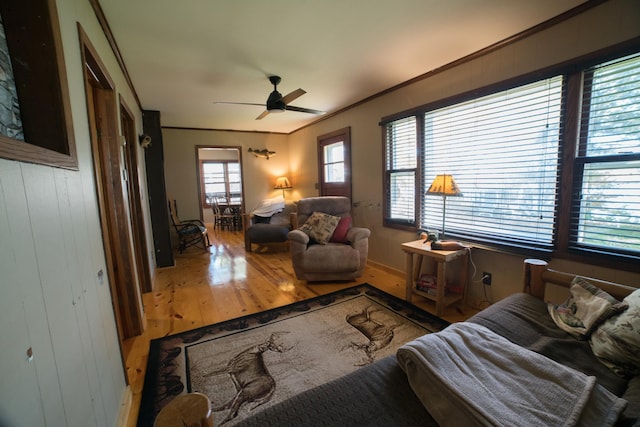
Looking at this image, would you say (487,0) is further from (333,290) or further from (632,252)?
(333,290)

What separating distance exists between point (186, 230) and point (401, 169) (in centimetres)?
378

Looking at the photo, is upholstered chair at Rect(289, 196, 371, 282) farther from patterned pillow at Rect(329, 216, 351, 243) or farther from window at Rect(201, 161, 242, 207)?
window at Rect(201, 161, 242, 207)

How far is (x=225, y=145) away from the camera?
571 cm

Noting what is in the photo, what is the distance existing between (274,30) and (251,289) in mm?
2586

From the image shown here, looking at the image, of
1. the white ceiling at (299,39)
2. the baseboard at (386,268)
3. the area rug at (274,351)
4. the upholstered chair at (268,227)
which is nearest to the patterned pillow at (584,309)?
the area rug at (274,351)

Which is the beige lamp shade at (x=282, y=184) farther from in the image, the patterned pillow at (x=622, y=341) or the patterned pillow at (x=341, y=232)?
the patterned pillow at (x=622, y=341)

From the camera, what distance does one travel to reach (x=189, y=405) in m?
0.61

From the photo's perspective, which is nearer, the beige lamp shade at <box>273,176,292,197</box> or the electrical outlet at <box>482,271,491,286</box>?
the electrical outlet at <box>482,271,491,286</box>

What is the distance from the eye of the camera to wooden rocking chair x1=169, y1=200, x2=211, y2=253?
482 centimetres

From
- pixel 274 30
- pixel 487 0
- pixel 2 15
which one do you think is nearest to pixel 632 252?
Result: pixel 487 0

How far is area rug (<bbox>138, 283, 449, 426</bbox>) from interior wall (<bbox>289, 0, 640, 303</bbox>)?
79cm

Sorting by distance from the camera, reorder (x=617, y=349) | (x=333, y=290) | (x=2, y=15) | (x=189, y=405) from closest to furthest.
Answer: (x=189, y=405)
(x=2, y=15)
(x=617, y=349)
(x=333, y=290)

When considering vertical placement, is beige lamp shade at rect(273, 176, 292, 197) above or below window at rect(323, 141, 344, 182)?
below

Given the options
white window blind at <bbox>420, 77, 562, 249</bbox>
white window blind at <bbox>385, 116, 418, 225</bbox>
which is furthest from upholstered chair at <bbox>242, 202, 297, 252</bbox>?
A: white window blind at <bbox>420, 77, 562, 249</bbox>
